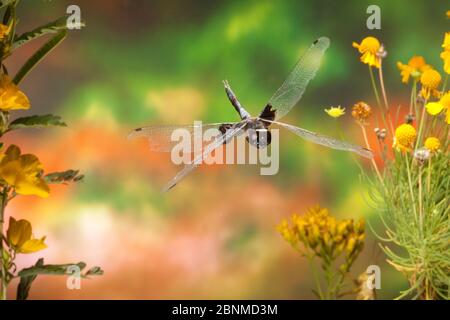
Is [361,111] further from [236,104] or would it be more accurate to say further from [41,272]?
[41,272]

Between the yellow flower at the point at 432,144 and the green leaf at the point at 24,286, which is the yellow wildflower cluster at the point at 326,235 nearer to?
the yellow flower at the point at 432,144

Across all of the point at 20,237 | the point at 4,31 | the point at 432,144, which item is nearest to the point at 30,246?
the point at 20,237

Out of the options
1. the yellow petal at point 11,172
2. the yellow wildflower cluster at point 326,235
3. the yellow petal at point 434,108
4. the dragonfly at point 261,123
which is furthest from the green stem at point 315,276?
the yellow petal at point 11,172

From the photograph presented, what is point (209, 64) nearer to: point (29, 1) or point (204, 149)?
point (204, 149)

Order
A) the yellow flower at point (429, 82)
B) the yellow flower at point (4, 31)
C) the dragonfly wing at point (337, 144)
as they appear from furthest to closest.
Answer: the yellow flower at point (429, 82), the dragonfly wing at point (337, 144), the yellow flower at point (4, 31)
